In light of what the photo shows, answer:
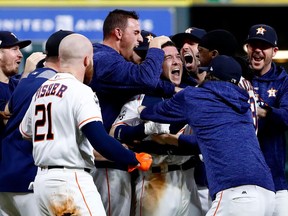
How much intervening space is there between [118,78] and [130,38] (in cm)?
45

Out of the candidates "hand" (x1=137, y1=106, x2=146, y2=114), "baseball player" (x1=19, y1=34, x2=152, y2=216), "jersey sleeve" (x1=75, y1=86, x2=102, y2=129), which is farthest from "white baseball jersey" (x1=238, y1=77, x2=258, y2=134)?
"jersey sleeve" (x1=75, y1=86, x2=102, y2=129)

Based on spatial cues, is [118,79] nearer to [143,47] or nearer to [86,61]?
[143,47]

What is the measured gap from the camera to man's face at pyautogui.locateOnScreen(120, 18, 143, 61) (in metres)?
7.21

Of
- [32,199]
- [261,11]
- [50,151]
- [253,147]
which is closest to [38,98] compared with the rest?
[50,151]

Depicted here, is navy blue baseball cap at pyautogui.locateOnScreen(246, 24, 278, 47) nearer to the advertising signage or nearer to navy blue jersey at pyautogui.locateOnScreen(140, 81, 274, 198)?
navy blue jersey at pyautogui.locateOnScreen(140, 81, 274, 198)

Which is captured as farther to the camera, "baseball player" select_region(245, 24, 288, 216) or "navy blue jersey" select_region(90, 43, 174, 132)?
"baseball player" select_region(245, 24, 288, 216)

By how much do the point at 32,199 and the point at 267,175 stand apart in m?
1.68

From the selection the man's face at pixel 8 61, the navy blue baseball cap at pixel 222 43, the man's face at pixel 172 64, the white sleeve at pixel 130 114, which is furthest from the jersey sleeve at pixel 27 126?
the navy blue baseball cap at pixel 222 43

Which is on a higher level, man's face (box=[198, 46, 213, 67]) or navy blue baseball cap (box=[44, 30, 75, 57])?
navy blue baseball cap (box=[44, 30, 75, 57])

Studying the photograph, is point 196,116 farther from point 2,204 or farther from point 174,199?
point 2,204

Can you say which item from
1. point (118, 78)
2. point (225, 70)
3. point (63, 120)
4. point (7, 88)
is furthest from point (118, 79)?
point (7, 88)

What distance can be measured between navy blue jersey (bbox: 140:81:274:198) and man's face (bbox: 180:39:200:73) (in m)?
1.39

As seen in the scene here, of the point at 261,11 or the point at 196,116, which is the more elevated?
the point at 196,116

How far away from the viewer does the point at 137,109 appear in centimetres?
704
